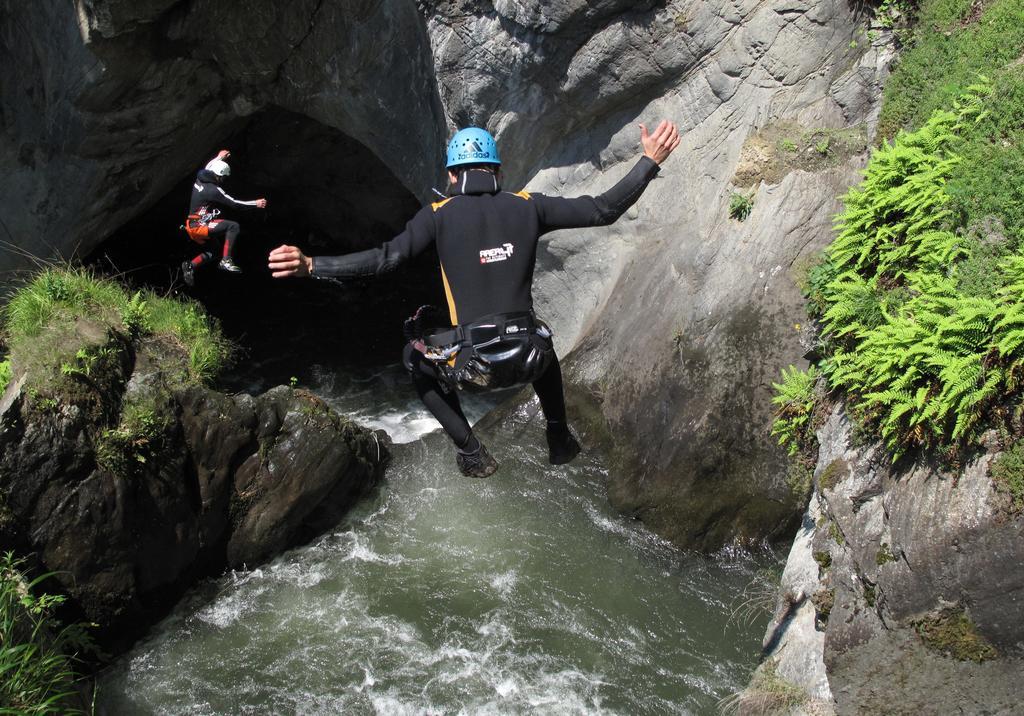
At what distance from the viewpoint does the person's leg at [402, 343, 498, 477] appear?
5938 mm

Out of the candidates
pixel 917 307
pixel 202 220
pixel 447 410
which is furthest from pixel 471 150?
pixel 202 220

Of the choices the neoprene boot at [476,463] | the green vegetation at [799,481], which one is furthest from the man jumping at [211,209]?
the green vegetation at [799,481]

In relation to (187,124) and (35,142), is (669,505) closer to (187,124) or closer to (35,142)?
(187,124)

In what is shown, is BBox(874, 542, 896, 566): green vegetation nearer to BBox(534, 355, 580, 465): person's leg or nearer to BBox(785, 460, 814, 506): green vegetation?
BBox(534, 355, 580, 465): person's leg

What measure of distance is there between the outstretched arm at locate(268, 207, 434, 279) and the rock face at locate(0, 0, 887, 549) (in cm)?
500

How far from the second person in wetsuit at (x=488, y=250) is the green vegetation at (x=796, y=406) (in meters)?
3.20

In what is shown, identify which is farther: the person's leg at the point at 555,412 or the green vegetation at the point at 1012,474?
the person's leg at the point at 555,412

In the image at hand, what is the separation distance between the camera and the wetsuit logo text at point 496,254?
528 cm

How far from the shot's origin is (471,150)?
215 inches

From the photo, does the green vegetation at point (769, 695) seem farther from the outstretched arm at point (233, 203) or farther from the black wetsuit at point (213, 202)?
the black wetsuit at point (213, 202)

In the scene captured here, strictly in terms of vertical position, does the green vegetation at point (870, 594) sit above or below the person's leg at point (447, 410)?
below

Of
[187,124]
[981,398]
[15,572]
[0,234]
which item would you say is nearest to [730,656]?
[981,398]

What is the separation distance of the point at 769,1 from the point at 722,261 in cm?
306

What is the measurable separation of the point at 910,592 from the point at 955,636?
37cm
